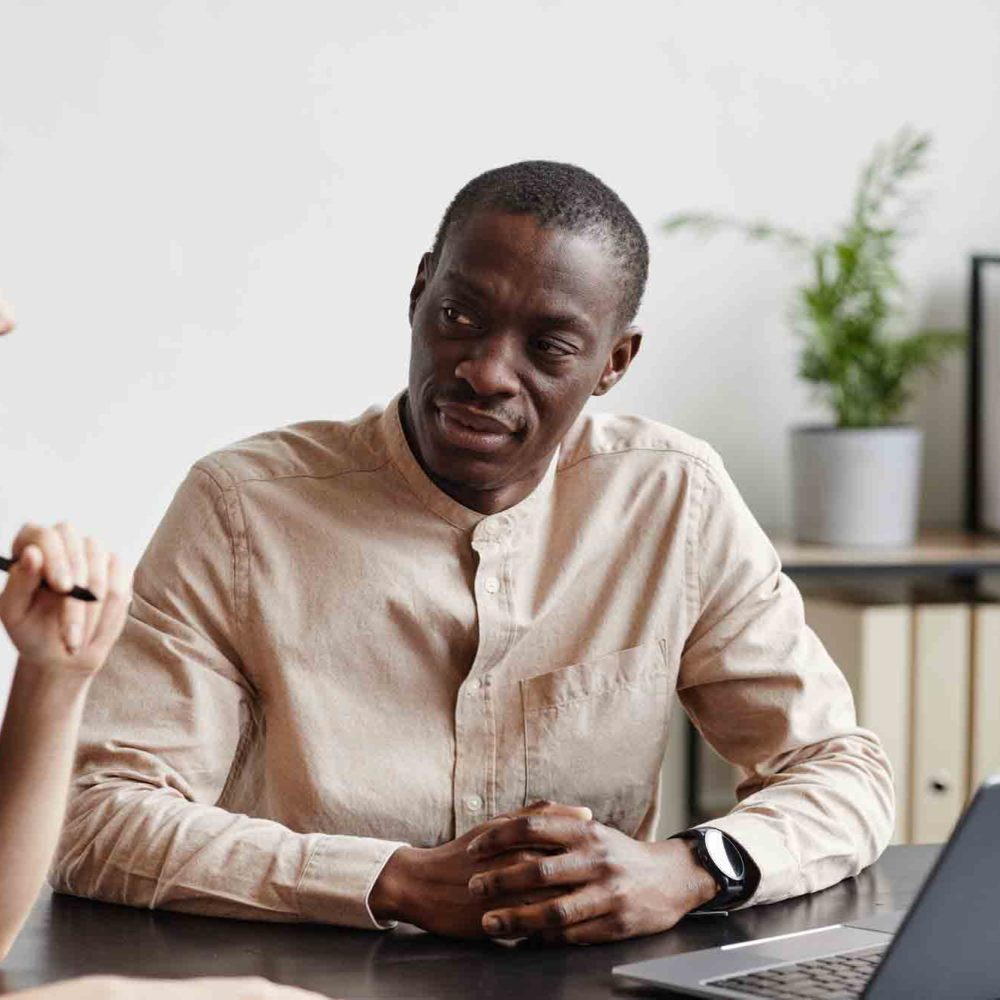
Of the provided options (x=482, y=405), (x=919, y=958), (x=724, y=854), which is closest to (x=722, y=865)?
(x=724, y=854)

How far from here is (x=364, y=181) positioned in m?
2.94

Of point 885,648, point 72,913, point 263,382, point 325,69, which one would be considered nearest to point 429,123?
point 325,69

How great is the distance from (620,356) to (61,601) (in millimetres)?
732

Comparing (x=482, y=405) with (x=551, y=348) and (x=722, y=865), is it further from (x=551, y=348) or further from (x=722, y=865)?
(x=722, y=865)

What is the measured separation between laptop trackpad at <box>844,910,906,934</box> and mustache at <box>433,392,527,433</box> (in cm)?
53

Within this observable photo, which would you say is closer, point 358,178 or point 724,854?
point 724,854

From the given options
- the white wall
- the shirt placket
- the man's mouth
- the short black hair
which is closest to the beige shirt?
the shirt placket

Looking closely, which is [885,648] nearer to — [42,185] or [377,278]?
[377,278]

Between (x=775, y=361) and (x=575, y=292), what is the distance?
1.70 meters

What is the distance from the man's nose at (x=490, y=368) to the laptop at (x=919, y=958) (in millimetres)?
543

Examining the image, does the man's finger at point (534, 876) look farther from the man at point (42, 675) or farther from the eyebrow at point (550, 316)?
the eyebrow at point (550, 316)

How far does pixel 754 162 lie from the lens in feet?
10.2

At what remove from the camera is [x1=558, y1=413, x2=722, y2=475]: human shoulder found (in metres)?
1.74

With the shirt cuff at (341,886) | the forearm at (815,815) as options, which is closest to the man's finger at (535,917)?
the shirt cuff at (341,886)
